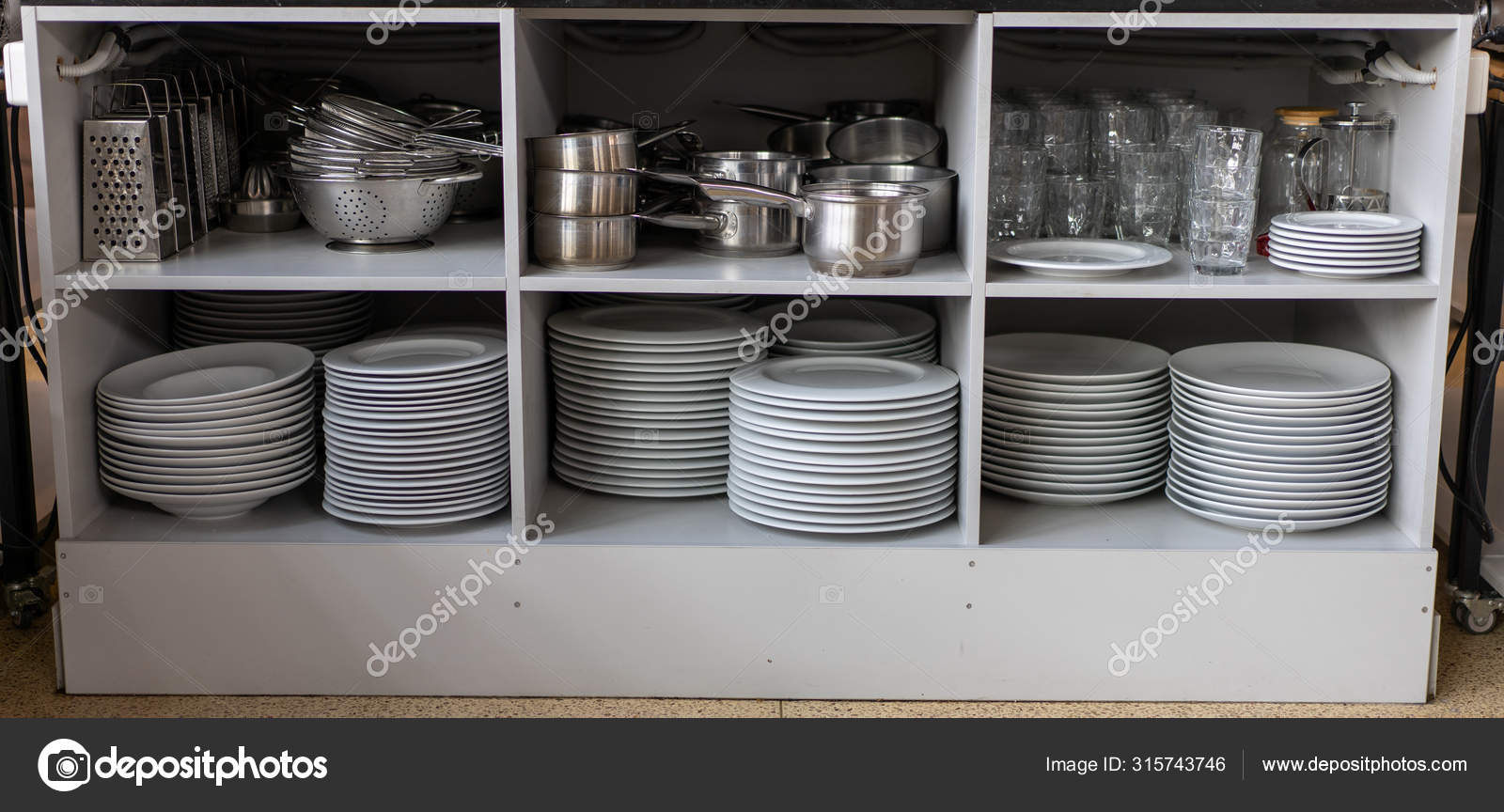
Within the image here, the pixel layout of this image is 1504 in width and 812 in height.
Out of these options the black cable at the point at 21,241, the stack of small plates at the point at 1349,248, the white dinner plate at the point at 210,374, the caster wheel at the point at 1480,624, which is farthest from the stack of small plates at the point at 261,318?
the caster wheel at the point at 1480,624

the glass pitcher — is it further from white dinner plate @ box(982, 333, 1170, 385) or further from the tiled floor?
the tiled floor

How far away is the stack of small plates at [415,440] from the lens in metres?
2.17

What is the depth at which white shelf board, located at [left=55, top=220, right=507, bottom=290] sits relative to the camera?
207 cm

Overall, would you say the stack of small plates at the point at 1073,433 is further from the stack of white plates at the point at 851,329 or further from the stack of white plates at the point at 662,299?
the stack of white plates at the point at 662,299

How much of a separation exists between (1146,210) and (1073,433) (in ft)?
1.17

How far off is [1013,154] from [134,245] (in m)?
1.28

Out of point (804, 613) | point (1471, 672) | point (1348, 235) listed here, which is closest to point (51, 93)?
point (804, 613)

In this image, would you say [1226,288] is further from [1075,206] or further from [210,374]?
[210,374]

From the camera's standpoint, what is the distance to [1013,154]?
89.2 inches

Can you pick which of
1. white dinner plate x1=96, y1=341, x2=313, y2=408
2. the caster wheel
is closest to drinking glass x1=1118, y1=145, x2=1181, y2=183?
the caster wheel

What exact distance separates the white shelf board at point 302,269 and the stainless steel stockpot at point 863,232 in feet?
1.43

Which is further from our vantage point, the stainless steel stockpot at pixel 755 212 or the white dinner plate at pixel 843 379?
the stainless steel stockpot at pixel 755 212

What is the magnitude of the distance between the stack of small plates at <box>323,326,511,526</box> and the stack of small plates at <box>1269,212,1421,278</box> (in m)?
1.14

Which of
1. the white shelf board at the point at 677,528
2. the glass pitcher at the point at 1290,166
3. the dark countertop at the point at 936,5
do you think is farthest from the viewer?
the glass pitcher at the point at 1290,166
